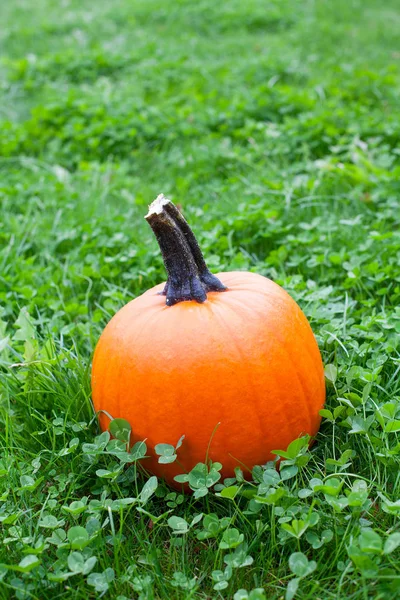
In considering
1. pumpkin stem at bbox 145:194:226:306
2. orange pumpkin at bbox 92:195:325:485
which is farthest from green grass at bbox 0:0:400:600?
pumpkin stem at bbox 145:194:226:306

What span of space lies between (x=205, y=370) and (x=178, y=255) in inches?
15.5

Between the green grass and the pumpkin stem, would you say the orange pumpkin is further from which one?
the green grass

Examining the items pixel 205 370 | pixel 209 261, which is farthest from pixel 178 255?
pixel 209 261

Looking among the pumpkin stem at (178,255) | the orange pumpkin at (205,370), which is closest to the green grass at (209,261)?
the orange pumpkin at (205,370)

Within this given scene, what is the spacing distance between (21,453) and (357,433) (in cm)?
115

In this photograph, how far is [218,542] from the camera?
1.75m

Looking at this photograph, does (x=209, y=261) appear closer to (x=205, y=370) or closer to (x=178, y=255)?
(x=178, y=255)

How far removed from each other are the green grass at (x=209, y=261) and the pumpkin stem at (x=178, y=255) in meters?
0.53

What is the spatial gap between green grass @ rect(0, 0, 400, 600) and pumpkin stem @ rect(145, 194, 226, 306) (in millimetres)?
535

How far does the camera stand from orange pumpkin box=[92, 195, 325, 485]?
1.88 metres

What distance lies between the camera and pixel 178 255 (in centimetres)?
201

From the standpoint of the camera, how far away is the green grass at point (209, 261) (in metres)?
1.70

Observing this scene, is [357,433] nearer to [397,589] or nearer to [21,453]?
[397,589]

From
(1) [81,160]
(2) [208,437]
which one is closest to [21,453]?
(2) [208,437]
